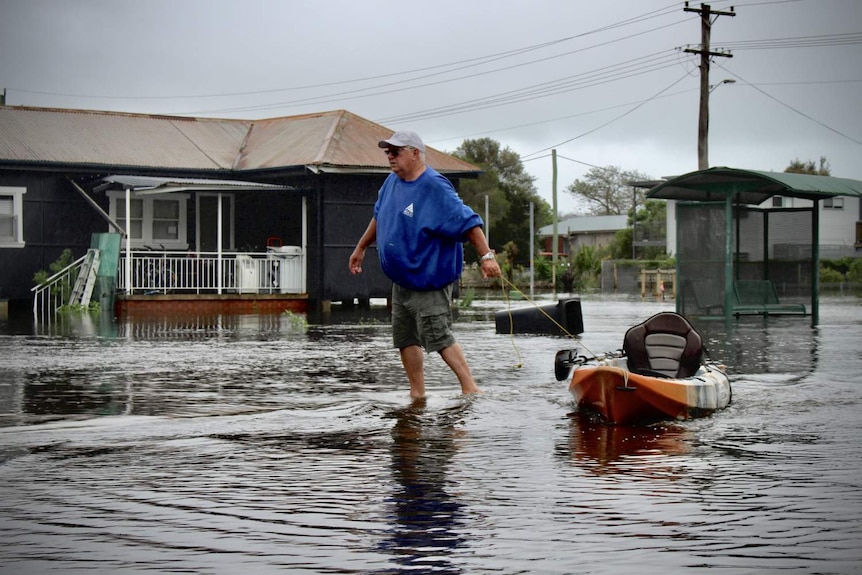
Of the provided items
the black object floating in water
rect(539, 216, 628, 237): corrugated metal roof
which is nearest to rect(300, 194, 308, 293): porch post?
the black object floating in water

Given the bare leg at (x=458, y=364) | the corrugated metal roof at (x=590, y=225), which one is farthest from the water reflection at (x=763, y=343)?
the corrugated metal roof at (x=590, y=225)

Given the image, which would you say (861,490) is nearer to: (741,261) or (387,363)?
(387,363)

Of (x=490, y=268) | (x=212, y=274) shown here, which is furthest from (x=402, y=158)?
(x=212, y=274)

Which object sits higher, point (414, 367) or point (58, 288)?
point (58, 288)

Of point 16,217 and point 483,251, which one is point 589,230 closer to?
point 16,217

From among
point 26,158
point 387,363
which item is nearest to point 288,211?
point 26,158

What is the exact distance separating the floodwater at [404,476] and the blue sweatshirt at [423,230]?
106 centimetres

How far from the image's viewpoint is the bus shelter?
2511 cm

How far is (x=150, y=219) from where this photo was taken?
110 feet

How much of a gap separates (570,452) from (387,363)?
21.9ft

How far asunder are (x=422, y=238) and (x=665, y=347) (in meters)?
2.11

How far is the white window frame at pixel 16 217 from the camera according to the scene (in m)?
31.6

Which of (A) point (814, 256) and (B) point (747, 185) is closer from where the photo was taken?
(B) point (747, 185)

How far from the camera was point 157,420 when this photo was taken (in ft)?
29.5
